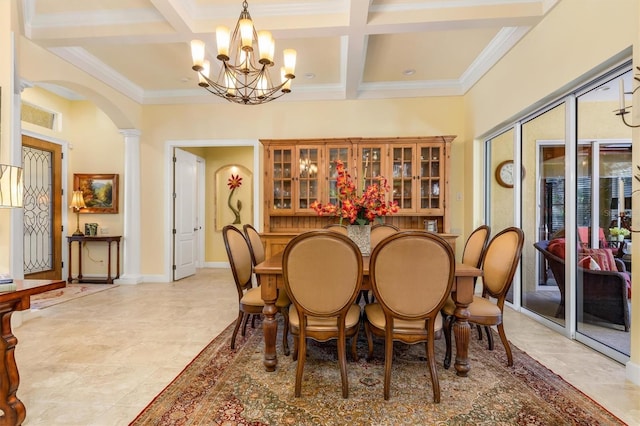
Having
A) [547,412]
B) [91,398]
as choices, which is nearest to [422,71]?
[547,412]

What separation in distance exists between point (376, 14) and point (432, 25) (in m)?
0.54

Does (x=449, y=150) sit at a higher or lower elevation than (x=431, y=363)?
higher

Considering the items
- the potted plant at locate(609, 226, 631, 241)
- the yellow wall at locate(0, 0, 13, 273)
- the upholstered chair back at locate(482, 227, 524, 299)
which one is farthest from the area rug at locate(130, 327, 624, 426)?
the yellow wall at locate(0, 0, 13, 273)

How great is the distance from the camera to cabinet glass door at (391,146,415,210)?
15.1ft

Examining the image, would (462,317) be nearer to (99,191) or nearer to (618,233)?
(618,233)

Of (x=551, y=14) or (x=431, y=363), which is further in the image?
(x=551, y=14)

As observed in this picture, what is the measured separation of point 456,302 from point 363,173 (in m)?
2.88

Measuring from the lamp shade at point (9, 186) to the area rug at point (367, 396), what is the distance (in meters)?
1.29

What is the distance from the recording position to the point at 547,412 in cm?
175

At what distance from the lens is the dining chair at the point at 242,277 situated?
96.6 inches

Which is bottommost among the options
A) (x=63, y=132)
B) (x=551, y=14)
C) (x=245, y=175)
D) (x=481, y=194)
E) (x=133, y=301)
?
(x=133, y=301)

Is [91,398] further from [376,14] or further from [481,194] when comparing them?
[481,194]

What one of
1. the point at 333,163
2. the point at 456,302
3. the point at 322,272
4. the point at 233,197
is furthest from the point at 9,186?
the point at 233,197

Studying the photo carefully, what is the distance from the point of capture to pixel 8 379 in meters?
1.56
